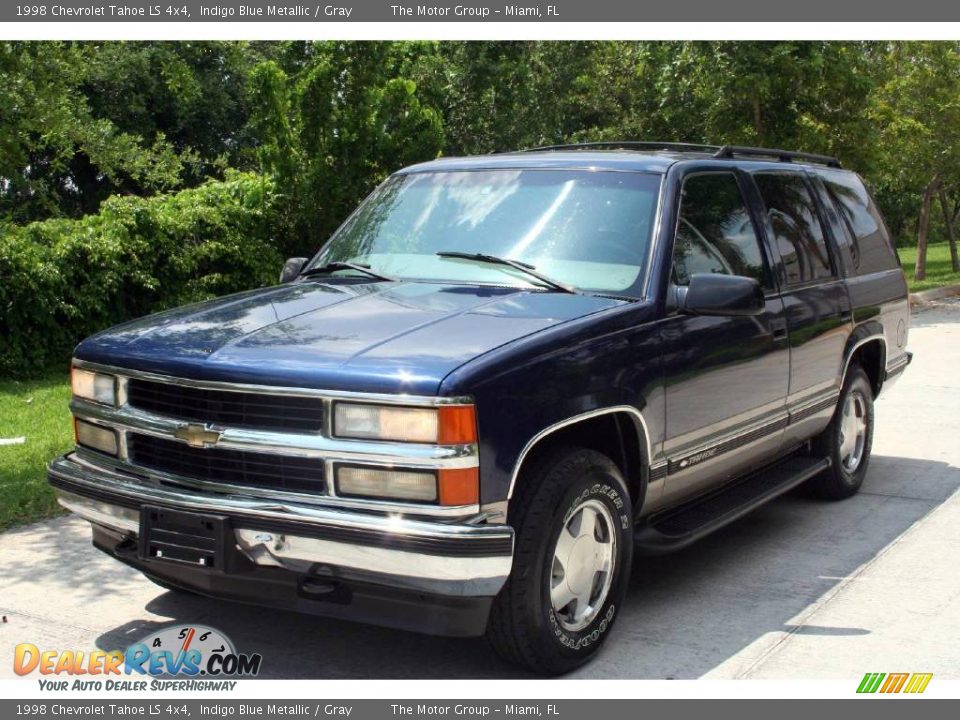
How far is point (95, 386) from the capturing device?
15.1 feet

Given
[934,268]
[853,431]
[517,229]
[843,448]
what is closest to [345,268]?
[517,229]

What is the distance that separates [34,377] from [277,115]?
3810 mm

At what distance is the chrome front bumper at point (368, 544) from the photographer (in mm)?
3771

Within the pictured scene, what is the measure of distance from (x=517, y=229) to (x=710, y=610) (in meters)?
1.87

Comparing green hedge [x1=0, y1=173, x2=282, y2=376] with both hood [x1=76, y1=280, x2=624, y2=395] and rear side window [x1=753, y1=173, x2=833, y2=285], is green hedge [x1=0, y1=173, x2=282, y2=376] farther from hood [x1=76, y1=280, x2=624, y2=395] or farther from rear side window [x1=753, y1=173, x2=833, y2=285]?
rear side window [x1=753, y1=173, x2=833, y2=285]

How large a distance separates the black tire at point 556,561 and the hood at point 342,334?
543mm

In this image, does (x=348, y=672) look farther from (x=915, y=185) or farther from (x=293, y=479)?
(x=915, y=185)

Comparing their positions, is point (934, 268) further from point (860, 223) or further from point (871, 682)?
point (871, 682)

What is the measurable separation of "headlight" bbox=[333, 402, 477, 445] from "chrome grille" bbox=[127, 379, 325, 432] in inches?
3.8


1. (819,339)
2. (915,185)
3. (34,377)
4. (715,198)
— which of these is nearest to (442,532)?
(715,198)

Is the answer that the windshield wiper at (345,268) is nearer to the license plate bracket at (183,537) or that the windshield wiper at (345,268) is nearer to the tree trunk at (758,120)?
the license plate bracket at (183,537)

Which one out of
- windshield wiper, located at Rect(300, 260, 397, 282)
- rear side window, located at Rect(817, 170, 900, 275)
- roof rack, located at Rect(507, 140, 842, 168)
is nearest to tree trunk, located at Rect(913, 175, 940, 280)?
rear side window, located at Rect(817, 170, 900, 275)

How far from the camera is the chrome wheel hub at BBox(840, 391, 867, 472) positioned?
6984 millimetres

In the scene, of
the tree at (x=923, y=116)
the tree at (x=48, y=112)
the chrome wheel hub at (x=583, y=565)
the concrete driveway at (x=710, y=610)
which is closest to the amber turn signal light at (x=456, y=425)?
the chrome wheel hub at (x=583, y=565)
